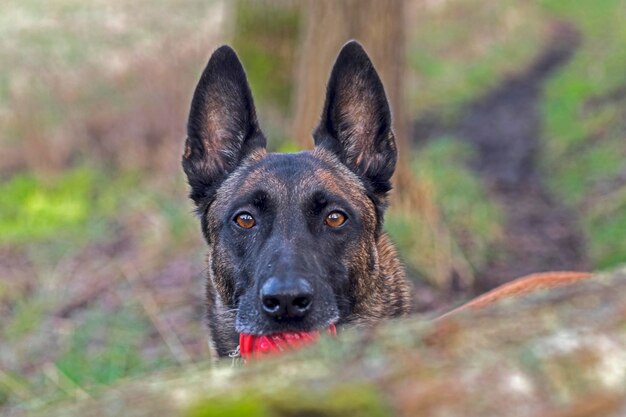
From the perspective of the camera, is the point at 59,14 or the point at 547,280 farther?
the point at 59,14

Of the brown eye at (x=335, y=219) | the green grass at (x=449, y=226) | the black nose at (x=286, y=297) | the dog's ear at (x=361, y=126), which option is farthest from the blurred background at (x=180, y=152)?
the dog's ear at (x=361, y=126)

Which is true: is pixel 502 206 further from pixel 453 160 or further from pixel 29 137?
pixel 29 137

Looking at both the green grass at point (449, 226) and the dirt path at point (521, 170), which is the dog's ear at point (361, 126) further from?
the dirt path at point (521, 170)

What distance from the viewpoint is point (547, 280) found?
4332 millimetres

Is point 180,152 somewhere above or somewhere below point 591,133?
above

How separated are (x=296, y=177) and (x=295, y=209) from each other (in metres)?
0.25

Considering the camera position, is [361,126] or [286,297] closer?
[286,297]

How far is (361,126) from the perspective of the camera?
4641 mm

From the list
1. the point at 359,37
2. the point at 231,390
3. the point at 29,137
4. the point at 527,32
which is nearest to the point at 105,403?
the point at 231,390

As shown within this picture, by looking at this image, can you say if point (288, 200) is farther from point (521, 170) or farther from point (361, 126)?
point (521, 170)

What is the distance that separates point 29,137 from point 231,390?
10.1 metres

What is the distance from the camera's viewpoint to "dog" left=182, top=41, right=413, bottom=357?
12.1 feet

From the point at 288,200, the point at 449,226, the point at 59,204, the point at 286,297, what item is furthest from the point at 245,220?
the point at 59,204

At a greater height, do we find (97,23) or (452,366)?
(452,366)
